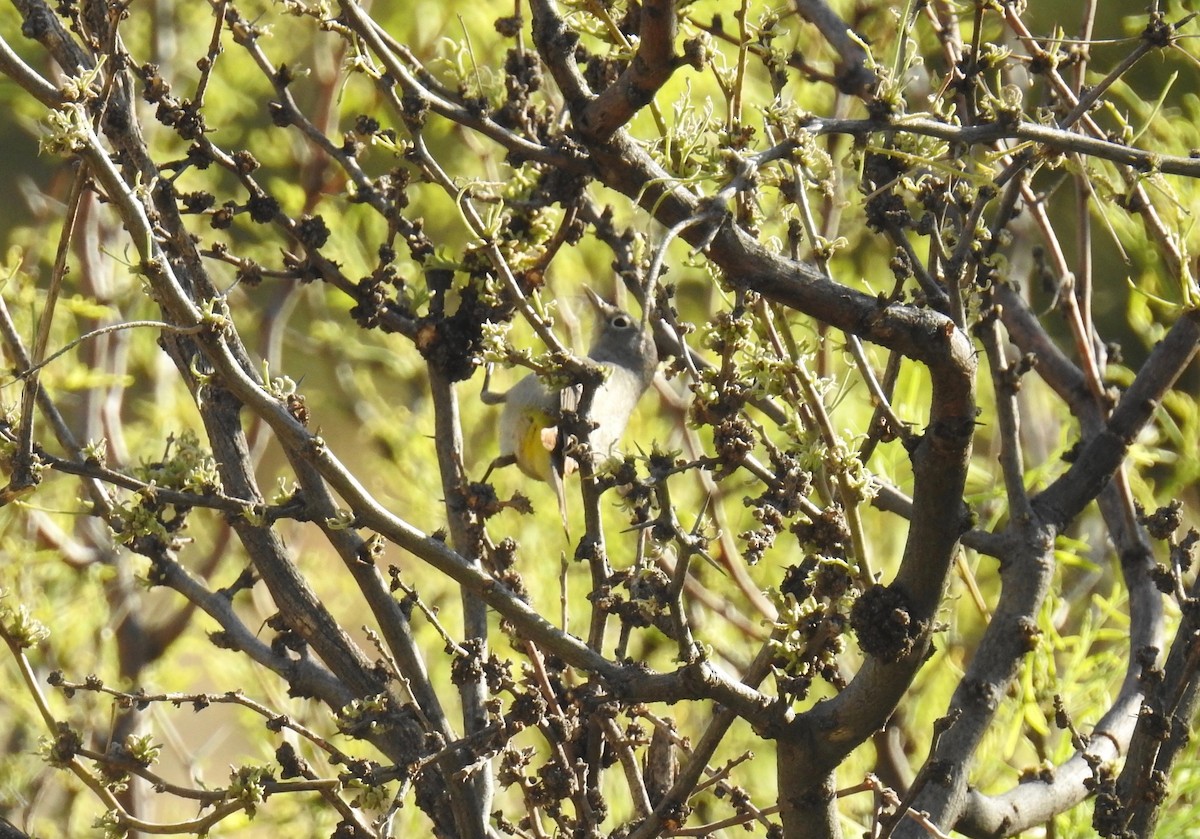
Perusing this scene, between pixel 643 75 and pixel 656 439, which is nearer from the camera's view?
pixel 643 75

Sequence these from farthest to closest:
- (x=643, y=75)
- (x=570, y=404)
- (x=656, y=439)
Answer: (x=570, y=404) → (x=656, y=439) → (x=643, y=75)

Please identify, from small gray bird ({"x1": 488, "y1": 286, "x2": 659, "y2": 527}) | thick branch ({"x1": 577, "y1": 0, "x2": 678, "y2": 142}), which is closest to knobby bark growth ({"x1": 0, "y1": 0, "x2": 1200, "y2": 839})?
thick branch ({"x1": 577, "y1": 0, "x2": 678, "y2": 142})

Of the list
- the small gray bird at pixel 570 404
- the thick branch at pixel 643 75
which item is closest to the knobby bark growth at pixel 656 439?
the thick branch at pixel 643 75

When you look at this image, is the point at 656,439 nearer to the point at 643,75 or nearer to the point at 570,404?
the point at 643,75

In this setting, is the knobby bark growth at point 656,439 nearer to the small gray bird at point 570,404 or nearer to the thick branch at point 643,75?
the thick branch at point 643,75

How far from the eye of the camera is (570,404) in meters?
2.75

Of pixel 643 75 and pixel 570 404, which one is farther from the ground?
pixel 570 404

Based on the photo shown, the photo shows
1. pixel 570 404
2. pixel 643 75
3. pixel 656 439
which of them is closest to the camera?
pixel 643 75

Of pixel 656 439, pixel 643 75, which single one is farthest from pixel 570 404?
pixel 643 75

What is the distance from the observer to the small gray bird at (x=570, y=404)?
2.65 m

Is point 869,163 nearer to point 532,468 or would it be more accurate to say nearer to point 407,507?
point 532,468

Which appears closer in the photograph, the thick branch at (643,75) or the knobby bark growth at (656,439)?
the thick branch at (643,75)

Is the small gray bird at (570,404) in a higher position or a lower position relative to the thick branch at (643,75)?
higher

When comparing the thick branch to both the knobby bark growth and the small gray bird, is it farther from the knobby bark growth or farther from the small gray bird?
the small gray bird
